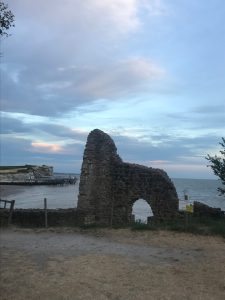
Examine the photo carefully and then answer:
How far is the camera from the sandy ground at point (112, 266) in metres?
10.3

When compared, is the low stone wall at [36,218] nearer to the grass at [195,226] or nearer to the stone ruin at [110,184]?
the stone ruin at [110,184]

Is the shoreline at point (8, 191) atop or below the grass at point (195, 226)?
atop

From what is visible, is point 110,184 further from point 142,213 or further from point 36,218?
point 142,213

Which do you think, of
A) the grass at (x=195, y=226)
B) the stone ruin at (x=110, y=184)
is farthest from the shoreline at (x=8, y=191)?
the grass at (x=195, y=226)

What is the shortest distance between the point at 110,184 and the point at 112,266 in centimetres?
1081

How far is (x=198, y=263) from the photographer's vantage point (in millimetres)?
12922

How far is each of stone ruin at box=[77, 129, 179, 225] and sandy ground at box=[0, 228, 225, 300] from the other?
4.64 m

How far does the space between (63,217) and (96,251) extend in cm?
599

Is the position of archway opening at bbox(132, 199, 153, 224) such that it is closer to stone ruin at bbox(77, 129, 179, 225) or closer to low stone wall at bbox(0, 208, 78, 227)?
stone ruin at bbox(77, 129, 179, 225)

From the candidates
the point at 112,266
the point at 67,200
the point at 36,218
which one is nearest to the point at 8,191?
the point at 67,200

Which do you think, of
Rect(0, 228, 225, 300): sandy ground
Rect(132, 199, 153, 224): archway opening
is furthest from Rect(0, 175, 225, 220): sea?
Rect(0, 228, 225, 300): sandy ground

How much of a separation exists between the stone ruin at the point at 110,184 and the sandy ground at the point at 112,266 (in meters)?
4.64

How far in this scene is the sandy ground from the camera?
10.3 metres

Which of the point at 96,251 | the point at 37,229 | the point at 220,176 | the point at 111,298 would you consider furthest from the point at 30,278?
the point at 220,176
